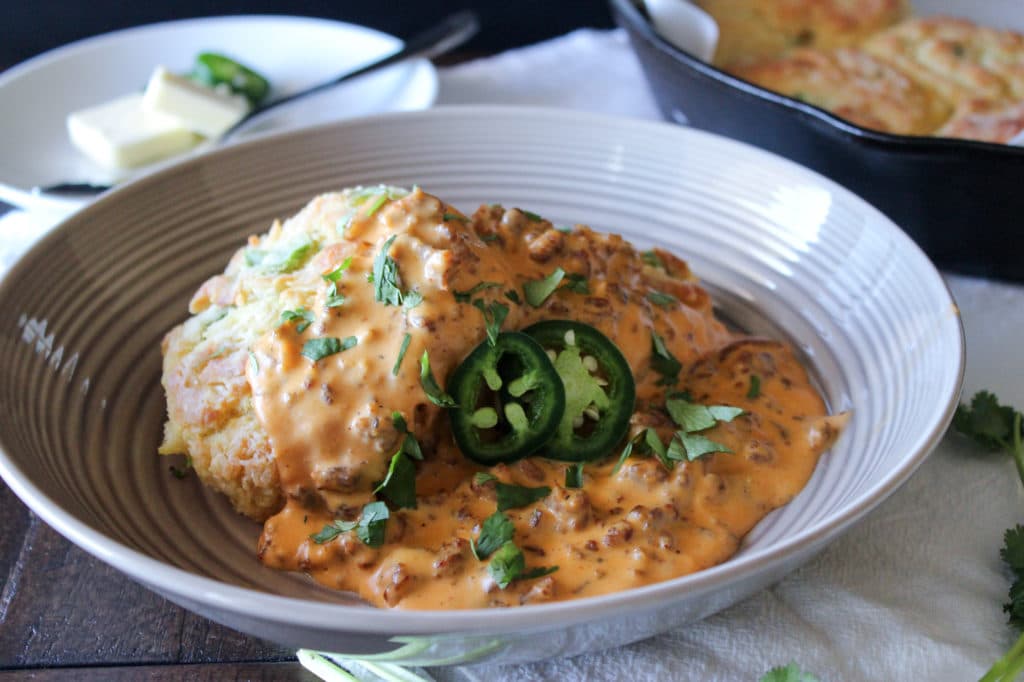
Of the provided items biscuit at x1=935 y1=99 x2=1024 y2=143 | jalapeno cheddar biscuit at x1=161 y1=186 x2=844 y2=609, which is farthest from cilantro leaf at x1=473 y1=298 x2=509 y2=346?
biscuit at x1=935 y1=99 x2=1024 y2=143

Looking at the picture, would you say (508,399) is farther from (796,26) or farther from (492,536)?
(796,26)

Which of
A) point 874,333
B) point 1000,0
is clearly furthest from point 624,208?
point 1000,0

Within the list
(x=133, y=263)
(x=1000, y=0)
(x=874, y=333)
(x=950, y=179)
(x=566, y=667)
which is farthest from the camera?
(x=1000, y=0)

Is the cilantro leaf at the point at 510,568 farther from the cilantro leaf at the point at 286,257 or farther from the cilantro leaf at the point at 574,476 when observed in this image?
the cilantro leaf at the point at 286,257

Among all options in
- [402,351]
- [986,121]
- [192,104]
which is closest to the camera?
[402,351]

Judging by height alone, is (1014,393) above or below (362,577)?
below

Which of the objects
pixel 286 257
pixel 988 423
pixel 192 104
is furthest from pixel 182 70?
pixel 988 423

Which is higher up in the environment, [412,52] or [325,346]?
[325,346]

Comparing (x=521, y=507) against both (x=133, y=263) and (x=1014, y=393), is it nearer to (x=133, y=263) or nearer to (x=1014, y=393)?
(x=133, y=263)
